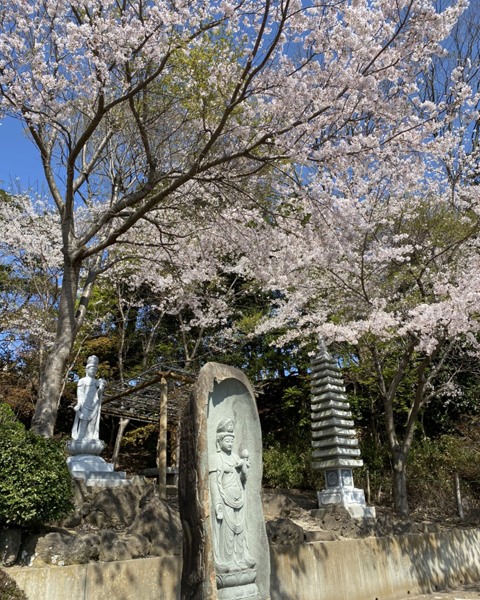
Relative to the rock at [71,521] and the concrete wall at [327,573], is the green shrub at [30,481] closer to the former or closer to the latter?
the concrete wall at [327,573]

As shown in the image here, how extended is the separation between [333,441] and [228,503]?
703cm

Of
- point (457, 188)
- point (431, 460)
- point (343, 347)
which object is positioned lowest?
point (431, 460)

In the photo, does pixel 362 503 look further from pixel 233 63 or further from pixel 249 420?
pixel 233 63

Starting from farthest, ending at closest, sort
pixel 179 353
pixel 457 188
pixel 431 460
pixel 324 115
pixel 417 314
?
1. pixel 179 353
2. pixel 431 460
3. pixel 457 188
4. pixel 417 314
5. pixel 324 115

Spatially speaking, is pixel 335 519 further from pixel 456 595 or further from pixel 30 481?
pixel 30 481

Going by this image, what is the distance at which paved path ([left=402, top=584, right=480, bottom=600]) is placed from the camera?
21.5 feet

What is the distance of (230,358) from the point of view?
17.6m

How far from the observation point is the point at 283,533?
20.2ft

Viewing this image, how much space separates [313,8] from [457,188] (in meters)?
6.27

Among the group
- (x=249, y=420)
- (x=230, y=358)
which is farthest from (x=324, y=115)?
(x=230, y=358)

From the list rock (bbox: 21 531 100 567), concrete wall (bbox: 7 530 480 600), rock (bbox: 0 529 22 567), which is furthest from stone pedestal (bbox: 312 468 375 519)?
rock (bbox: 0 529 22 567)

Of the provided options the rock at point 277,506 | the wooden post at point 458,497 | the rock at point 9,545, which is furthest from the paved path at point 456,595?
the rock at point 9,545

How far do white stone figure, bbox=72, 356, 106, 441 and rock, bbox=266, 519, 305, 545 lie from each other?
4.23 metres

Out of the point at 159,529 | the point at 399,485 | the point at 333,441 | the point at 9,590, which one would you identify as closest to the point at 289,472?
the point at 333,441
